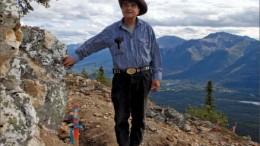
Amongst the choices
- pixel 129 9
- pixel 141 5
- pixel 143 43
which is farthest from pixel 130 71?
pixel 141 5

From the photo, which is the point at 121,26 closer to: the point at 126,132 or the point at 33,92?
the point at 126,132

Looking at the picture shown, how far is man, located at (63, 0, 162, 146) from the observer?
270 inches

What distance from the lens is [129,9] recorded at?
6.68 meters

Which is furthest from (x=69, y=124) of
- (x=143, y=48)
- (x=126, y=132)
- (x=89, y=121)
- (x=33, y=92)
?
(x=143, y=48)

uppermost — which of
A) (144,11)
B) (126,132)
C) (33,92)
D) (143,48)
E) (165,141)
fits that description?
(144,11)

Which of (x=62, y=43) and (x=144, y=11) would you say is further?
(x=62, y=43)

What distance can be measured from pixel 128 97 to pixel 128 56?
2.65 feet

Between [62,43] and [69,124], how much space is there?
296 cm

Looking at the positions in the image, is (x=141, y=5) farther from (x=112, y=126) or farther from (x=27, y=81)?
(x=112, y=126)

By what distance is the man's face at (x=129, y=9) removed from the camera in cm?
669

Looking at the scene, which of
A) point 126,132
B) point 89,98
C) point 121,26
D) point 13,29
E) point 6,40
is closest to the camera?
point 6,40

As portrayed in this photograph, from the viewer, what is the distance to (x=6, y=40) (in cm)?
532

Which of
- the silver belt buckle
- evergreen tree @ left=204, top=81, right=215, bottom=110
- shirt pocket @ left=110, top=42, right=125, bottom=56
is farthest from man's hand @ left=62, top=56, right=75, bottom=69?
evergreen tree @ left=204, top=81, right=215, bottom=110

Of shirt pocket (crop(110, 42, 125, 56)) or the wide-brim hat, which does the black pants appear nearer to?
shirt pocket (crop(110, 42, 125, 56))
